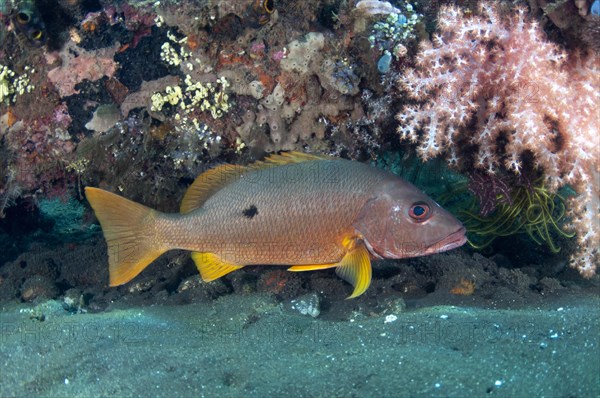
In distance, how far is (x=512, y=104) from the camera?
3.67m

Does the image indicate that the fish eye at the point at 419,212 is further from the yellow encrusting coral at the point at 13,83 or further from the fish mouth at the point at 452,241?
the yellow encrusting coral at the point at 13,83

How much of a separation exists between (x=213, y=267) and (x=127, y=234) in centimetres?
82

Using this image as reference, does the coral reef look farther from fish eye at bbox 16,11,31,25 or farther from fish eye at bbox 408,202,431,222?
fish eye at bbox 408,202,431,222

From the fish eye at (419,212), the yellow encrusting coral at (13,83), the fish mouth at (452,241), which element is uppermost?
the yellow encrusting coral at (13,83)

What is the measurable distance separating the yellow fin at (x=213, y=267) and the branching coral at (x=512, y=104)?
1.99 m

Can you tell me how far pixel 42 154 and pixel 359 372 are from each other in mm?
4160

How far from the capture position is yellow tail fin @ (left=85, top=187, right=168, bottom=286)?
3.69m

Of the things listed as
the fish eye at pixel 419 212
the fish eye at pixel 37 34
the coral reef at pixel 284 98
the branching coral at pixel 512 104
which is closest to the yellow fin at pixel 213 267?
the coral reef at pixel 284 98

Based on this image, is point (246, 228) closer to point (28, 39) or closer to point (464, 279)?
point (464, 279)

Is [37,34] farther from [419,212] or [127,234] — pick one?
[419,212]

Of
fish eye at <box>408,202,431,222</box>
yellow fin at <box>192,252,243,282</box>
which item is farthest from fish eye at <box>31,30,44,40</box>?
fish eye at <box>408,202,431,222</box>

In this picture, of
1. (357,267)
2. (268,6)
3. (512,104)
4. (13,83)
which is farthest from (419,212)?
(13,83)

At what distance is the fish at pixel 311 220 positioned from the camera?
3.38m

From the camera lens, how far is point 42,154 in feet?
15.6
